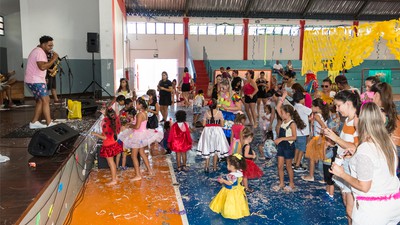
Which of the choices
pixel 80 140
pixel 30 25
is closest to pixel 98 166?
pixel 80 140

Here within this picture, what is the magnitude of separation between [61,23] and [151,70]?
9.37 metres

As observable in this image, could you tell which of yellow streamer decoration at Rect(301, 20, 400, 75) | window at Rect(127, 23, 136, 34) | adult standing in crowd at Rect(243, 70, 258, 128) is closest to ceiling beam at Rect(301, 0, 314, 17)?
yellow streamer decoration at Rect(301, 20, 400, 75)

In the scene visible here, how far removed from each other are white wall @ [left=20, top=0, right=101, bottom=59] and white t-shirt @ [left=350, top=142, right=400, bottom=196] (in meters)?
12.5

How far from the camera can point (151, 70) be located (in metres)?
22.6

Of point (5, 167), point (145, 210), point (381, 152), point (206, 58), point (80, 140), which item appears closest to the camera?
point (381, 152)

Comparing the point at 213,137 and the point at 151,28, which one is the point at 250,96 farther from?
the point at 151,28

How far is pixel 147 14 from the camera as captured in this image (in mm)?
21422

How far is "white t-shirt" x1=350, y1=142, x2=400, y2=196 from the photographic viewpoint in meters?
2.69

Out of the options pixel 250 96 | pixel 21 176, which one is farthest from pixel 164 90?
pixel 21 176

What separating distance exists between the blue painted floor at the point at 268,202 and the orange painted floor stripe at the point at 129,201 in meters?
0.23

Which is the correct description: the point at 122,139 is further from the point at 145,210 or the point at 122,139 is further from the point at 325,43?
the point at 325,43

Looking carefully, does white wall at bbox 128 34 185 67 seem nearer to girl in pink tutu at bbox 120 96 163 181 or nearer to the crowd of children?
the crowd of children

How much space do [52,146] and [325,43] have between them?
35.6ft

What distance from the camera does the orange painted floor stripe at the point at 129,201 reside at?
467 centimetres
